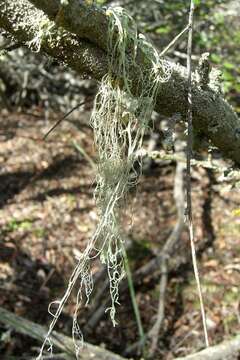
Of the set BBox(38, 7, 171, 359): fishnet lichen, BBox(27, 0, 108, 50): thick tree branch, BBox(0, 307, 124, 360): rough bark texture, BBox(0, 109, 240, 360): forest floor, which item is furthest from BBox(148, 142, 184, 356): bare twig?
BBox(27, 0, 108, 50): thick tree branch

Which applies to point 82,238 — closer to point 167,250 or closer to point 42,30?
point 167,250

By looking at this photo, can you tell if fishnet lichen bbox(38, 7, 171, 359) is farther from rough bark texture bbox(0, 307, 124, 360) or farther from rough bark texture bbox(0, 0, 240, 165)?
rough bark texture bbox(0, 307, 124, 360)

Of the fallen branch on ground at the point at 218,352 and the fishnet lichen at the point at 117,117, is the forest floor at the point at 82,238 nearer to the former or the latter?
the fallen branch on ground at the point at 218,352

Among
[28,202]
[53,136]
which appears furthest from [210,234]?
[53,136]

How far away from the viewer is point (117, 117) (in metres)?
1.29

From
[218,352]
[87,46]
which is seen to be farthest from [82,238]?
[87,46]

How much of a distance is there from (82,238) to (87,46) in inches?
129

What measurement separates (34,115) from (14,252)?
198cm

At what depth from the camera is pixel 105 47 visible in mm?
1188

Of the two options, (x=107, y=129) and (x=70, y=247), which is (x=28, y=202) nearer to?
(x=70, y=247)

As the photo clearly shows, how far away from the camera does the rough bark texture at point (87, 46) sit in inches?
43.1

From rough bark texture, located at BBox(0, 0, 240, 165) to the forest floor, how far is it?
176 cm

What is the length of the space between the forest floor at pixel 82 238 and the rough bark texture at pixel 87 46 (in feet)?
5.79

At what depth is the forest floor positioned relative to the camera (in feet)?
11.9
